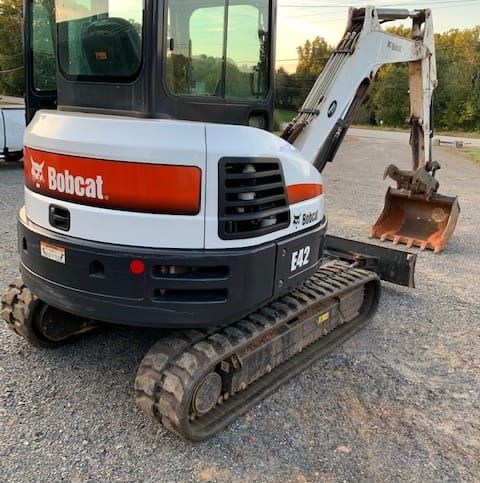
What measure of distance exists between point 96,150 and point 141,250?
545 mm

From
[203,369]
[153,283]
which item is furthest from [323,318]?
[153,283]

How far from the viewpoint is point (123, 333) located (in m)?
3.97

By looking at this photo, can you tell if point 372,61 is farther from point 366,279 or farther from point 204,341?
point 204,341

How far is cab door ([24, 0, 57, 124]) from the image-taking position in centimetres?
329

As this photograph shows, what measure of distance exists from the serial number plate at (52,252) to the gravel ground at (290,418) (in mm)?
916

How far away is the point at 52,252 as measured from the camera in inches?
112

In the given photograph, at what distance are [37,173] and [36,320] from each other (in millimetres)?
1071

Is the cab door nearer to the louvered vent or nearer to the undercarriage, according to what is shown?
the undercarriage

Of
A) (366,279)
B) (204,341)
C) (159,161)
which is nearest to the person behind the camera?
(159,161)

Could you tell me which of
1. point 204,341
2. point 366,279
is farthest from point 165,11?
point 366,279

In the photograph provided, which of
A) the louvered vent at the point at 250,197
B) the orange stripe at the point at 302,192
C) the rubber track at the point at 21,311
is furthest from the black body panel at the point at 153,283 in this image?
the rubber track at the point at 21,311

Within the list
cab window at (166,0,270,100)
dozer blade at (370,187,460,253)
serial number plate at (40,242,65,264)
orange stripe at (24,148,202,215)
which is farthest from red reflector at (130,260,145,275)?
dozer blade at (370,187,460,253)

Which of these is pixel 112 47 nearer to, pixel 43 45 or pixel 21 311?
pixel 43 45

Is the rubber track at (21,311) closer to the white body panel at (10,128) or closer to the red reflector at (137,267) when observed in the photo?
the red reflector at (137,267)
